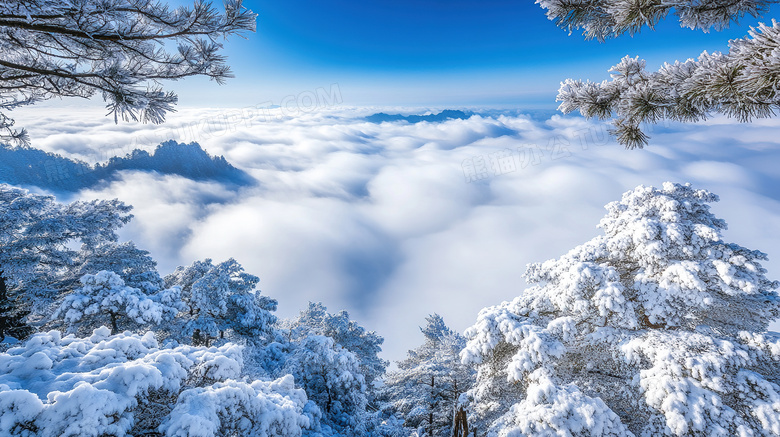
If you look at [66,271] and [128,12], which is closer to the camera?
[128,12]

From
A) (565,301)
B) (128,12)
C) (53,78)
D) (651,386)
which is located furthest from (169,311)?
(651,386)

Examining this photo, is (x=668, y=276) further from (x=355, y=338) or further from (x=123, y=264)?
(x=123, y=264)

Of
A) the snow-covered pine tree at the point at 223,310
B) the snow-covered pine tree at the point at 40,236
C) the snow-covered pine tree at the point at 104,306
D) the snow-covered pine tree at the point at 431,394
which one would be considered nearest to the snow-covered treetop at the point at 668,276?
the snow-covered pine tree at the point at 431,394

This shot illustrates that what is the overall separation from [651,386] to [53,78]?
11576 mm

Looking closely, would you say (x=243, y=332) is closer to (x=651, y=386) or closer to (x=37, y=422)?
(x=37, y=422)

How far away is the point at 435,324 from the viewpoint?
18812mm

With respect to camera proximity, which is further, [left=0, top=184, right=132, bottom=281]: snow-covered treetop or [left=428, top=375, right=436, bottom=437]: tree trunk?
[left=428, top=375, right=436, bottom=437]: tree trunk

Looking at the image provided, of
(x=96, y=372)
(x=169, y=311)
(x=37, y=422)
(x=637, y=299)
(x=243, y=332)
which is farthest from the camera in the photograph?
(x=243, y=332)

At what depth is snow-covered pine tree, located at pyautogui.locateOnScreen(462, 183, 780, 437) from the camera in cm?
529

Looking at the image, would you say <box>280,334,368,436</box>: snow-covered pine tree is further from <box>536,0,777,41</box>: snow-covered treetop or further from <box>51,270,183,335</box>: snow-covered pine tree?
<box>536,0,777,41</box>: snow-covered treetop

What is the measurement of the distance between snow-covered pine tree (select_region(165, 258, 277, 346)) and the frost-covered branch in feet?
44.0

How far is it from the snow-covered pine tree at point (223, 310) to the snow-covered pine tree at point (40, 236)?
4099 mm

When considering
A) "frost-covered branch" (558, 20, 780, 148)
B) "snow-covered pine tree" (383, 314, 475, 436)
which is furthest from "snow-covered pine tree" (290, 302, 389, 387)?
"frost-covered branch" (558, 20, 780, 148)

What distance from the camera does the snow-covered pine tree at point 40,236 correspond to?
10.3 m
